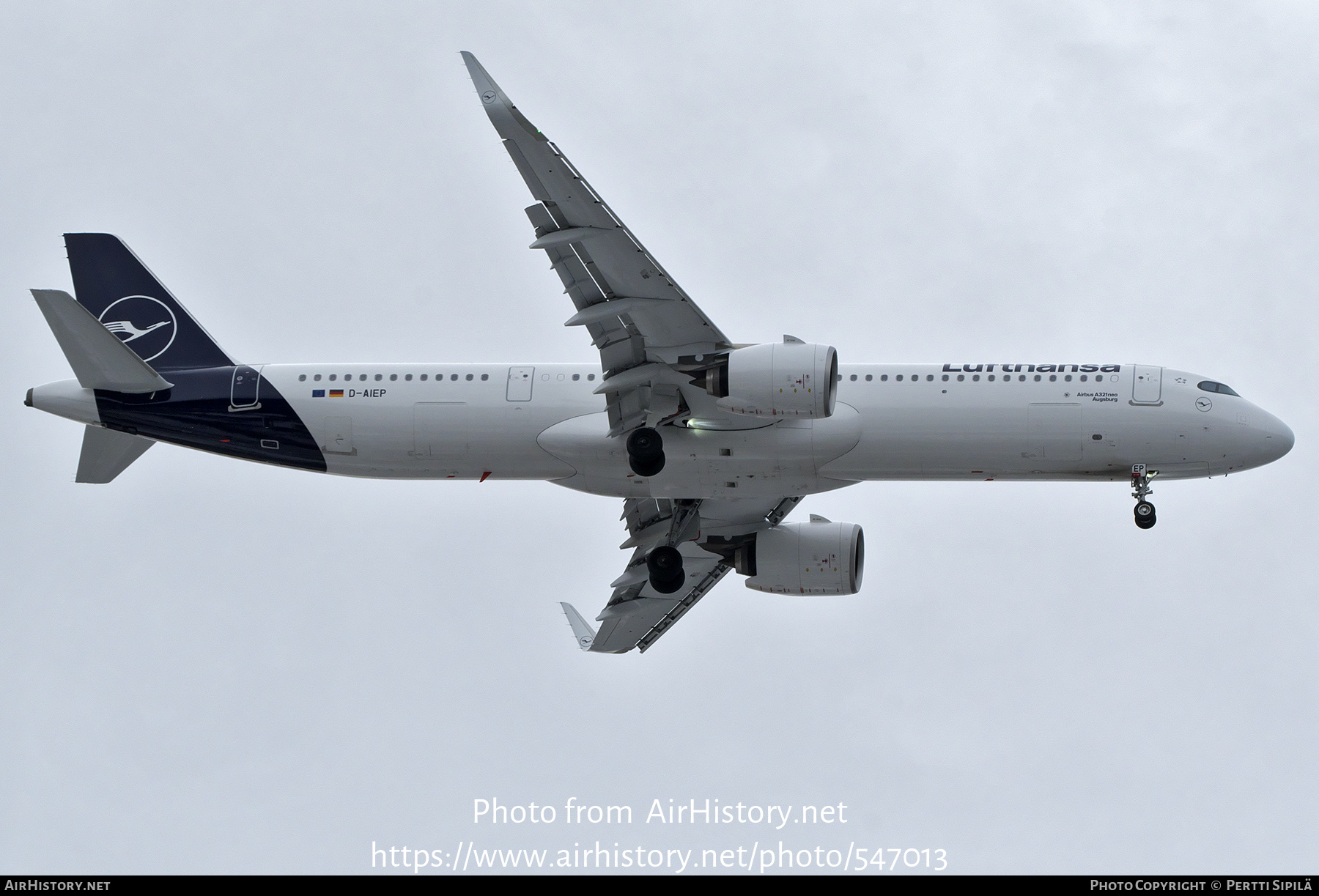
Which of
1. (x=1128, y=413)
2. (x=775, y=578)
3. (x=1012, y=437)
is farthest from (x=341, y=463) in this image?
(x=1128, y=413)

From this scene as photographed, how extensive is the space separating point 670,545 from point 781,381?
9.27m

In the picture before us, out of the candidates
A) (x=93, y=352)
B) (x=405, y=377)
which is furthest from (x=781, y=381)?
(x=93, y=352)

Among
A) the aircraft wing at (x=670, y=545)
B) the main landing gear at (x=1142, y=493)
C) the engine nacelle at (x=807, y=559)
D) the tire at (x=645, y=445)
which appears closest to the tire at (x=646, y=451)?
the tire at (x=645, y=445)

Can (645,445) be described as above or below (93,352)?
below

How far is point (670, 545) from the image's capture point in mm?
44469

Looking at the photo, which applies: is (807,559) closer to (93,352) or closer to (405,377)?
(405,377)

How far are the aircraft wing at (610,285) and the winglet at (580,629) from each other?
1139 centimetres

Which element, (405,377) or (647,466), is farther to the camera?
(405,377)

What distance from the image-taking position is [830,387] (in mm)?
37031

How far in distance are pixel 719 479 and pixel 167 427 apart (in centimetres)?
1475

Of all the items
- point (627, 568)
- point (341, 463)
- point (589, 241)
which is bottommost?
point (627, 568)

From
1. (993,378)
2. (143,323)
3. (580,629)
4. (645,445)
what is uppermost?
(143,323)

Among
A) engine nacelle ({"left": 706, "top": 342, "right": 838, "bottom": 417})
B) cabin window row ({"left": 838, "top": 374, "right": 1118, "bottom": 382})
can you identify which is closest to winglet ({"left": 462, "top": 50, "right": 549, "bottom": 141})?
engine nacelle ({"left": 706, "top": 342, "right": 838, "bottom": 417})

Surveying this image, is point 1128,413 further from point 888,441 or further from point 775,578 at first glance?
point 775,578
